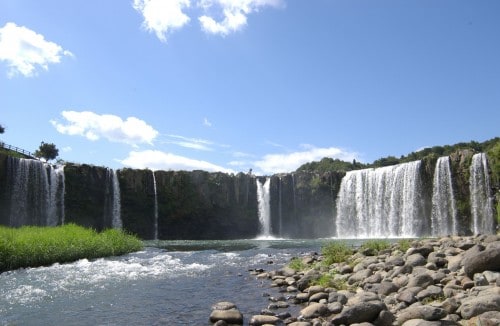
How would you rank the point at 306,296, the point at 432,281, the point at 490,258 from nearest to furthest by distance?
the point at 490,258 → the point at 432,281 → the point at 306,296


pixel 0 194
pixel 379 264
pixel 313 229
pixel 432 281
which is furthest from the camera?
pixel 313 229

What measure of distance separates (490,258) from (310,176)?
166ft

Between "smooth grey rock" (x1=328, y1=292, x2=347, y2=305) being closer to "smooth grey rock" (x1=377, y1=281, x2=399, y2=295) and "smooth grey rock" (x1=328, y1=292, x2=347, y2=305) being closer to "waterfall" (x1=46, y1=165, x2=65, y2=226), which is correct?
"smooth grey rock" (x1=377, y1=281, x2=399, y2=295)

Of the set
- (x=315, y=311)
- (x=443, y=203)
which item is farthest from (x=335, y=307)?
(x=443, y=203)

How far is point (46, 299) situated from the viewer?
14.4 metres

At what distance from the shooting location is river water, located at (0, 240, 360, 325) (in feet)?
39.4

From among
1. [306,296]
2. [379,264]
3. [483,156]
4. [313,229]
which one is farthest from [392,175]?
[306,296]

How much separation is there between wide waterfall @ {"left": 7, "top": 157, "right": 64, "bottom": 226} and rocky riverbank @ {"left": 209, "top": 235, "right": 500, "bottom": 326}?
124ft

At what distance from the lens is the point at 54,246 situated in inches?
941

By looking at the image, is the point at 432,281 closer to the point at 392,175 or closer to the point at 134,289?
the point at 134,289

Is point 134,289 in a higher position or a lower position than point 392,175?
lower

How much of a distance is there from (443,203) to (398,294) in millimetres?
38744

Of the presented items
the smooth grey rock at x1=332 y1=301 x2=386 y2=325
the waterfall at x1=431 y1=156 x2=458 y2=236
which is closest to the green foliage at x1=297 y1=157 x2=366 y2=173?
the waterfall at x1=431 y1=156 x2=458 y2=236

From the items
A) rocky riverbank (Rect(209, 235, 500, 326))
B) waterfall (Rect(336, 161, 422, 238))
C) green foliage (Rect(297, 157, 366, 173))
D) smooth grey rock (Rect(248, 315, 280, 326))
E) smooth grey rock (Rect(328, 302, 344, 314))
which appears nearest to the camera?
rocky riverbank (Rect(209, 235, 500, 326))
